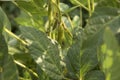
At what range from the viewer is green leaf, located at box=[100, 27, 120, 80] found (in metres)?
0.31

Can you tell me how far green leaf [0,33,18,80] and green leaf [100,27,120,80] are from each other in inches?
6.3

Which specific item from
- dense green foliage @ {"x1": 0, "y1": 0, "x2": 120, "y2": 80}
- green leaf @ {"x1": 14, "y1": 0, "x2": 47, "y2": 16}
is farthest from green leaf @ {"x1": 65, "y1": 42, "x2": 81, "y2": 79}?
green leaf @ {"x1": 14, "y1": 0, "x2": 47, "y2": 16}

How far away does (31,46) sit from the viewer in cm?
50

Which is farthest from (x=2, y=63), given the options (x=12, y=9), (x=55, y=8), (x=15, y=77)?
(x=12, y=9)

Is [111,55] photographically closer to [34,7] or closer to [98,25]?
[98,25]

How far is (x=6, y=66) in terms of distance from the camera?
1.53 feet

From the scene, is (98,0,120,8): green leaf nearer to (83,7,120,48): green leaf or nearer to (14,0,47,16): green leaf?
(83,7,120,48): green leaf

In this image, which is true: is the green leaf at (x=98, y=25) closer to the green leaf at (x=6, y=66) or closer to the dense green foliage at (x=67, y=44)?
the dense green foliage at (x=67, y=44)

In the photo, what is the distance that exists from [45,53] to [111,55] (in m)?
0.19

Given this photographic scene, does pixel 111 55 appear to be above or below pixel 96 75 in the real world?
above

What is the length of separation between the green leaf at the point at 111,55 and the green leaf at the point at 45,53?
16 centimetres

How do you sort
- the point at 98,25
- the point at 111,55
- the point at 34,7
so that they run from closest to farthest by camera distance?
the point at 111,55 < the point at 98,25 < the point at 34,7

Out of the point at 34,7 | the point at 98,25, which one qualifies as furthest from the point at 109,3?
the point at 34,7

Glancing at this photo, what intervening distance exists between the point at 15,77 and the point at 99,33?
132mm
